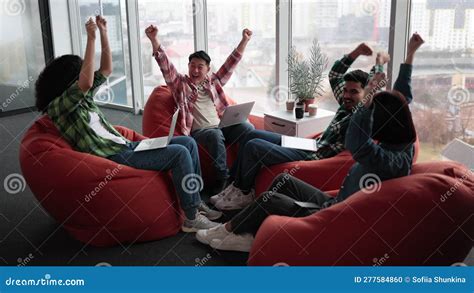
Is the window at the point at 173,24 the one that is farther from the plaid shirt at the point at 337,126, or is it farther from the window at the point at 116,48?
the plaid shirt at the point at 337,126

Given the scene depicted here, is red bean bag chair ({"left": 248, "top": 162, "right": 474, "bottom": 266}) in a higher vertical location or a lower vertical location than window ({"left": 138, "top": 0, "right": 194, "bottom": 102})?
lower

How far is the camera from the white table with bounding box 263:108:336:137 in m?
3.78

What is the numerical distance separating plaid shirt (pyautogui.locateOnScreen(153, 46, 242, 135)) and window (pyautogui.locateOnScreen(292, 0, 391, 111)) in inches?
38.7

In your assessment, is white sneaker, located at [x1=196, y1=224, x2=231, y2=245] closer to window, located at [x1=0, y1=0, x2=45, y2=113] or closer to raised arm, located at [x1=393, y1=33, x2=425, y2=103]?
raised arm, located at [x1=393, y1=33, x2=425, y2=103]

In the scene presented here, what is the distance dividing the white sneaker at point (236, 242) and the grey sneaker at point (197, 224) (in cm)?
34

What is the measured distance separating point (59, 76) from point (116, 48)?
3.98 m

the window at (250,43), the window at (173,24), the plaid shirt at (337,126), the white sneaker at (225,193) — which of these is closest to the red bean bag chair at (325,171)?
the plaid shirt at (337,126)

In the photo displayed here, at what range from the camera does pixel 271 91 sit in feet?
16.7

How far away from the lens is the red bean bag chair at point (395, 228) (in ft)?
6.23

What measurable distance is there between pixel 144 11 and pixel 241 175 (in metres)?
3.69

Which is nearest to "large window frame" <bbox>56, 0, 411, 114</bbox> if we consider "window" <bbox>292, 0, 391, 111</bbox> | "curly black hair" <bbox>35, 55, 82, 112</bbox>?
"window" <bbox>292, 0, 391, 111</bbox>

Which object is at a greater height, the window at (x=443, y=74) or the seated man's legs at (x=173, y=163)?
the window at (x=443, y=74)

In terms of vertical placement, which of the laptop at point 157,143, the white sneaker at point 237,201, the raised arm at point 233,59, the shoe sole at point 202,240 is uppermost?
the raised arm at point 233,59
